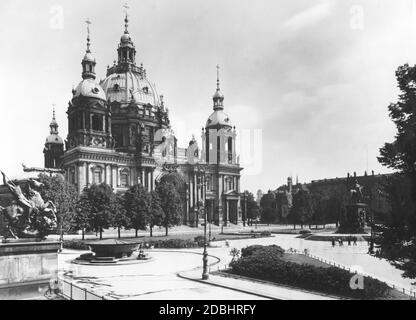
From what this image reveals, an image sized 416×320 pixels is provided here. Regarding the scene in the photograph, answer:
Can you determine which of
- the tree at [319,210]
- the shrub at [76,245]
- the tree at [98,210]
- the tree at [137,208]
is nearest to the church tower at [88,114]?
the tree at [137,208]

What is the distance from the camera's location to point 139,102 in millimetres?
105000

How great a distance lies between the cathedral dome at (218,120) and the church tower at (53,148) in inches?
1594

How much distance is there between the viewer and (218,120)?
4478 inches

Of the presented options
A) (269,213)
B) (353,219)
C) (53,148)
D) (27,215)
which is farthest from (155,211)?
(269,213)

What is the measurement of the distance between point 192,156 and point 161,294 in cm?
8970

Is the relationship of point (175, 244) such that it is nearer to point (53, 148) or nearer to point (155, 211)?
point (155, 211)

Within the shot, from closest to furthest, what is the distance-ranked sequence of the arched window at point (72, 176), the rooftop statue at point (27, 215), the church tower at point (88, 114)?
the rooftop statue at point (27, 215), the arched window at point (72, 176), the church tower at point (88, 114)

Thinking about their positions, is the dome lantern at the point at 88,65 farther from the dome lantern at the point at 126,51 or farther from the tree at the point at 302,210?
the tree at the point at 302,210

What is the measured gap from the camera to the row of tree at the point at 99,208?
5075cm

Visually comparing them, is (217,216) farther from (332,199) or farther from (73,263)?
(73,263)

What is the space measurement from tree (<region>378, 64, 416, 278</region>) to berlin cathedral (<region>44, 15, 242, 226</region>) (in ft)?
207

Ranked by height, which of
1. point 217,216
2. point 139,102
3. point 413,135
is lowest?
point 217,216

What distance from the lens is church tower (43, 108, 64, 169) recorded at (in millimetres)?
102625
